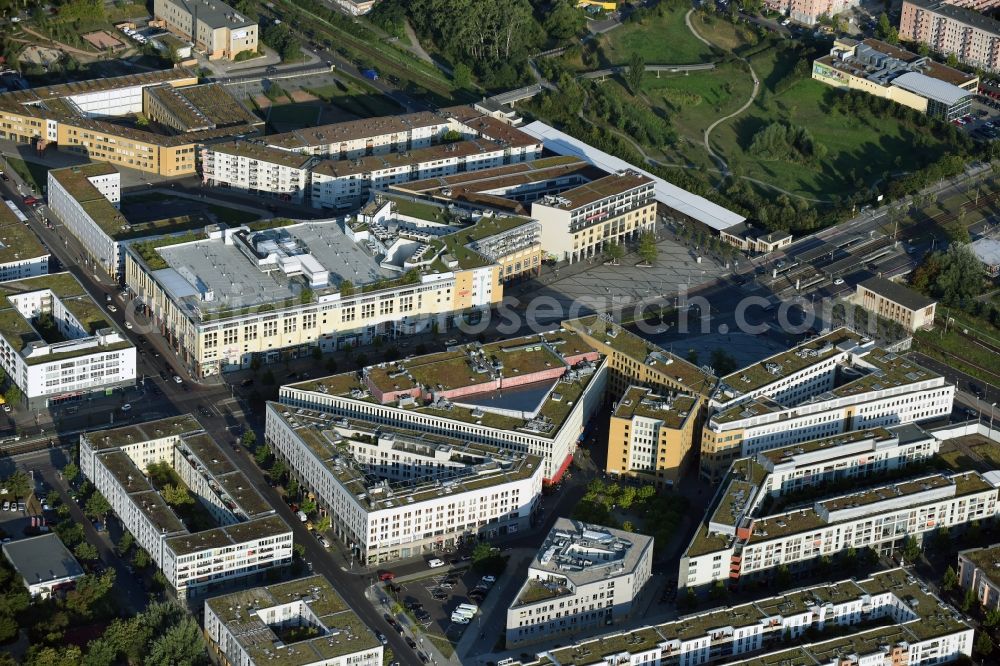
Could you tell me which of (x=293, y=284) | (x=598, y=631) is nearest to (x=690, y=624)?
(x=598, y=631)

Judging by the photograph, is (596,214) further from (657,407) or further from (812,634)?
(812,634)

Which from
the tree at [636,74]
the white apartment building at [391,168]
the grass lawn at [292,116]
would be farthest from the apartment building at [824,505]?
the grass lawn at [292,116]

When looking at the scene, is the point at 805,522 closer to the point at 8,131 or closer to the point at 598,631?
the point at 598,631

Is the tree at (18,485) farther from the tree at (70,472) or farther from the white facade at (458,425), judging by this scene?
the white facade at (458,425)

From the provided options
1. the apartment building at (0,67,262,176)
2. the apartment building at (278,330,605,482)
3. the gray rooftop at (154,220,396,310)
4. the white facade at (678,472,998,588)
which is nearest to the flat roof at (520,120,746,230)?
the apartment building at (0,67,262,176)

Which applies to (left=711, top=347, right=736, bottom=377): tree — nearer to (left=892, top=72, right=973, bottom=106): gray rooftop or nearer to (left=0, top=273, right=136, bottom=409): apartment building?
(left=0, top=273, right=136, bottom=409): apartment building
